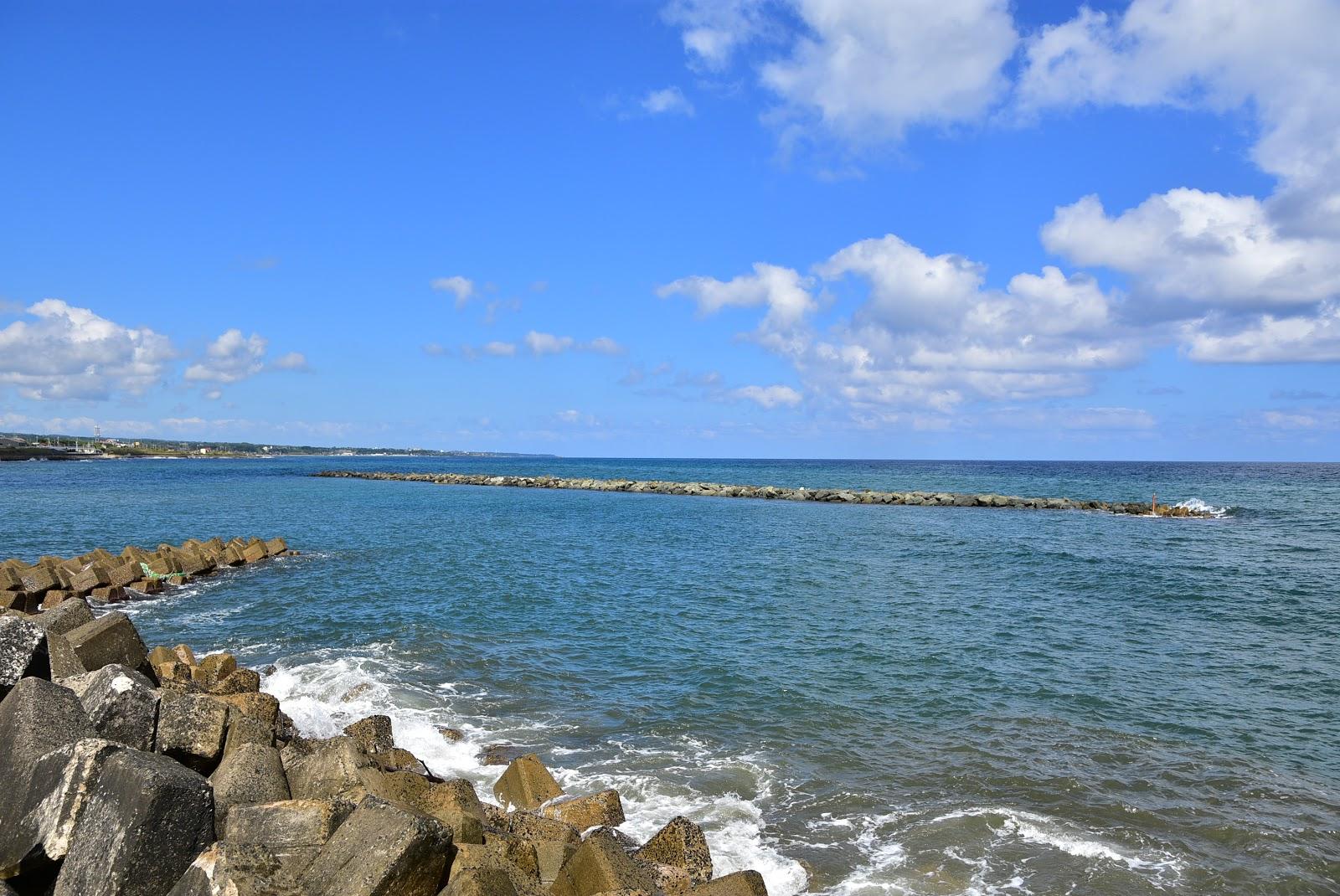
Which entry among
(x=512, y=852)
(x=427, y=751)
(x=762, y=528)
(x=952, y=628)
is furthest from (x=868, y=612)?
(x=762, y=528)

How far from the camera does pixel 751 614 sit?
68.2 ft

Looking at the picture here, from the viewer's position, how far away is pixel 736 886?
21.5 ft

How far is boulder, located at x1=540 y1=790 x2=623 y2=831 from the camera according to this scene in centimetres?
889

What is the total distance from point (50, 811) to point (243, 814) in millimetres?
1355

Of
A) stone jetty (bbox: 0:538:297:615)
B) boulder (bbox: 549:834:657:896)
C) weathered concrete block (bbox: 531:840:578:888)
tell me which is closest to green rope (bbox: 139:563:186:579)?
stone jetty (bbox: 0:538:297:615)

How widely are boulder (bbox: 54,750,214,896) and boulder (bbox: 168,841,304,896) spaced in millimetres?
262

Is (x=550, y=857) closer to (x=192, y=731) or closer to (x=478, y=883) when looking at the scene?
(x=478, y=883)

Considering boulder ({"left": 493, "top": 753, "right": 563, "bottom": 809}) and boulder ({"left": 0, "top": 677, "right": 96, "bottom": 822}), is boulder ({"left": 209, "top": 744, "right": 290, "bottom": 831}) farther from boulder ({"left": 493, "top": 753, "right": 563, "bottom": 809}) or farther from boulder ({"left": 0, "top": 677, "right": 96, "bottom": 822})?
boulder ({"left": 493, "top": 753, "right": 563, "bottom": 809})

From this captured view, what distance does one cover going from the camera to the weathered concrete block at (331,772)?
A: 7.64 metres

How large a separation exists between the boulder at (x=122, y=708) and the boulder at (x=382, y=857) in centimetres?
312

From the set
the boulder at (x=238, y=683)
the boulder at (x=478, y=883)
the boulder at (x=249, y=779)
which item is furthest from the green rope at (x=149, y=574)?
the boulder at (x=478, y=883)

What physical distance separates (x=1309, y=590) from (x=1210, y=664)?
36.9 feet

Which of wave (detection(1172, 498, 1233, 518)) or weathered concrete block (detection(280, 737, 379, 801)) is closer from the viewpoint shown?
weathered concrete block (detection(280, 737, 379, 801))

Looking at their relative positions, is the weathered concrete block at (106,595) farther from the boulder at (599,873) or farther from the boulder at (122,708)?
the boulder at (599,873)
